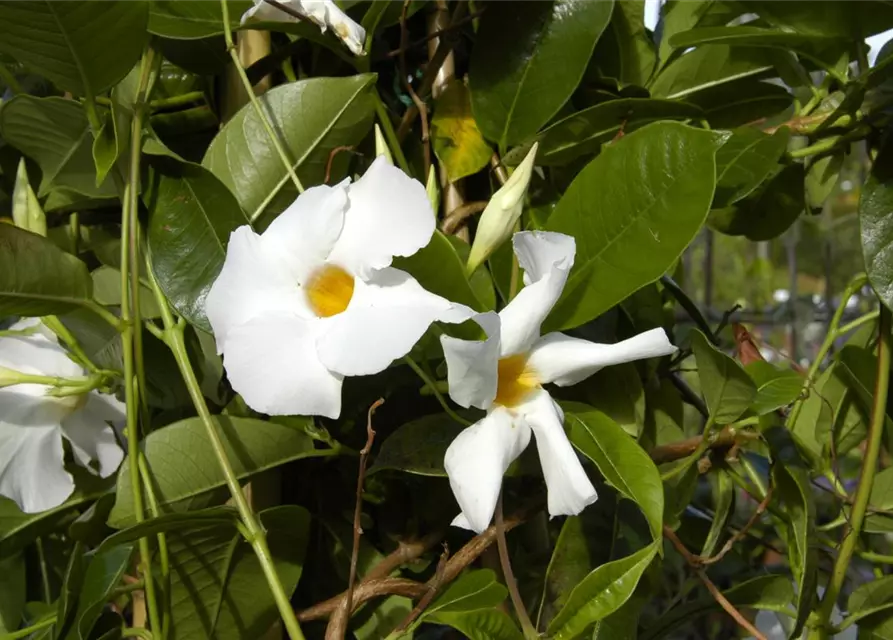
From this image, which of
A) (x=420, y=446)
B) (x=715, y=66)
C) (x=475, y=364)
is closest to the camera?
(x=475, y=364)

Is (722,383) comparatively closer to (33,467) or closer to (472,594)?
(472,594)

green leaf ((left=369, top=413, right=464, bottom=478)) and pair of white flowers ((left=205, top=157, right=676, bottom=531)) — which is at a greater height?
pair of white flowers ((left=205, top=157, right=676, bottom=531))

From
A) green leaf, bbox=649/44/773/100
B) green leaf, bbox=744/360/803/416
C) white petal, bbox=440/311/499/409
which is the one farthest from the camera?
green leaf, bbox=649/44/773/100

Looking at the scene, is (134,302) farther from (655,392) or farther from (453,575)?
(655,392)

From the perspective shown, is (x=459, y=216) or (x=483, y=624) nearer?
(x=483, y=624)

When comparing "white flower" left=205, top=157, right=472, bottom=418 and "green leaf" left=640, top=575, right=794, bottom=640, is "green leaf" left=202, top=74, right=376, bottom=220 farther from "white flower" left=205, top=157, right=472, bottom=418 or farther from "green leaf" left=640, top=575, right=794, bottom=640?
"green leaf" left=640, top=575, right=794, bottom=640

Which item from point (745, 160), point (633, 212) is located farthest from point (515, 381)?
point (745, 160)

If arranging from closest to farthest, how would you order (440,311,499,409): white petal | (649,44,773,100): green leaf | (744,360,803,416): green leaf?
1. (440,311,499,409): white petal
2. (744,360,803,416): green leaf
3. (649,44,773,100): green leaf

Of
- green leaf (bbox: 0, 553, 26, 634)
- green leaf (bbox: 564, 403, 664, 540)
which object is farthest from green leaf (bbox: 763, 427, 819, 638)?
green leaf (bbox: 0, 553, 26, 634)
